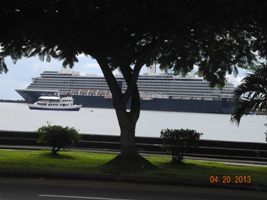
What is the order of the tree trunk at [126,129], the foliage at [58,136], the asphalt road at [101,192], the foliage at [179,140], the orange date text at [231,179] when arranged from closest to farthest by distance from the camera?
the asphalt road at [101,192], the orange date text at [231,179], the tree trunk at [126,129], the foliage at [179,140], the foliage at [58,136]

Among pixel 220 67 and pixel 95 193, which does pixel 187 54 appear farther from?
pixel 95 193

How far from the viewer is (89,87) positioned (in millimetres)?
85312

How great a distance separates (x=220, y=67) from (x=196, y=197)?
7173 millimetres

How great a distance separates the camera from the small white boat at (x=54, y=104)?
7844 centimetres

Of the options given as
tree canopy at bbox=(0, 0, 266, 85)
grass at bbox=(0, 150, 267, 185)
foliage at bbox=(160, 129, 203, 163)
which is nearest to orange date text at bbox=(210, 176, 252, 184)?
grass at bbox=(0, 150, 267, 185)

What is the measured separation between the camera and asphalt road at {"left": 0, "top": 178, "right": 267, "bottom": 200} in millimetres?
7965

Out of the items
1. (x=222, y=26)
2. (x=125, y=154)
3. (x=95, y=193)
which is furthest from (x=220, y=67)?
(x=95, y=193)

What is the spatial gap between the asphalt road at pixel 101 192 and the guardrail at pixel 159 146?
7236 mm

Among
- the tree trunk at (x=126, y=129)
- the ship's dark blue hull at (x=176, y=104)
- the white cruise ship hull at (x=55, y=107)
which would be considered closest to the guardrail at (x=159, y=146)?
the tree trunk at (x=126, y=129)

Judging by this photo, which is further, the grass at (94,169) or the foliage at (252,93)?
the foliage at (252,93)

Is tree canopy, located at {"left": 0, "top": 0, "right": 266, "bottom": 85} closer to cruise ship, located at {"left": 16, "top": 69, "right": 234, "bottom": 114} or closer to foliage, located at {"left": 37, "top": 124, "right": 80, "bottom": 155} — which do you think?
foliage, located at {"left": 37, "top": 124, "right": 80, "bottom": 155}

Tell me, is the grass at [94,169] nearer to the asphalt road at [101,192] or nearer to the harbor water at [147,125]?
the asphalt road at [101,192]

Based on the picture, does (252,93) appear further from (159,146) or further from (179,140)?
(159,146)

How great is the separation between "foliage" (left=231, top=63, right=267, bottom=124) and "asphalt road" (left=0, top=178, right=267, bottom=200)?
4015 mm
